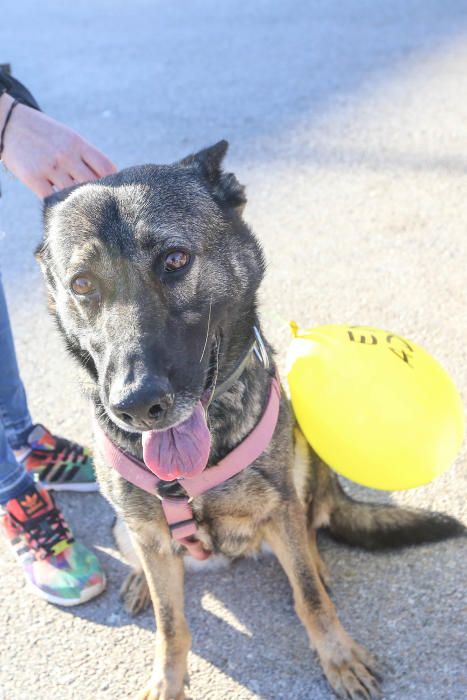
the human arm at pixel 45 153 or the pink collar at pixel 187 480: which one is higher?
the human arm at pixel 45 153

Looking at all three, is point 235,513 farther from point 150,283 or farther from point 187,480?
point 150,283

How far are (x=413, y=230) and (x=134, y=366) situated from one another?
10.2ft

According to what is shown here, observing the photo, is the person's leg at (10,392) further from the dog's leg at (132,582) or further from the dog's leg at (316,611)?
the dog's leg at (316,611)

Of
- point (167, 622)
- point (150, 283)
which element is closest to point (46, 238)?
point (150, 283)

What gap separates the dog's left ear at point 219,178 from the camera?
2.67 m

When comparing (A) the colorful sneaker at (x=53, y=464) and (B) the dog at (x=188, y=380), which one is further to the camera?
(A) the colorful sneaker at (x=53, y=464)

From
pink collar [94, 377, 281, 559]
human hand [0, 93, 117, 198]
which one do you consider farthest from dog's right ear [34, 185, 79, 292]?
pink collar [94, 377, 281, 559]

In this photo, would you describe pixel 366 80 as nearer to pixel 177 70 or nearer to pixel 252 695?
pixel 177 70

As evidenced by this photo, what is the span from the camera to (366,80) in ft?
21.7

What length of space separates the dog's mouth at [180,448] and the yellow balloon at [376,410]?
63cm

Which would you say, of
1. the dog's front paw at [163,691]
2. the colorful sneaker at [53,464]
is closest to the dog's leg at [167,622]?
the dog's front paw at [163,691]

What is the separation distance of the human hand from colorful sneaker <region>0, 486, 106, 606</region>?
125cm

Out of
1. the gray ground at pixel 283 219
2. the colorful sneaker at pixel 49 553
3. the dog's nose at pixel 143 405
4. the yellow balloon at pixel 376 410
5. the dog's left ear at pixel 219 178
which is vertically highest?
the dog's left ear at pixel 219 178

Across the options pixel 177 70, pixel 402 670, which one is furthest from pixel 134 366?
pixel 177 70
